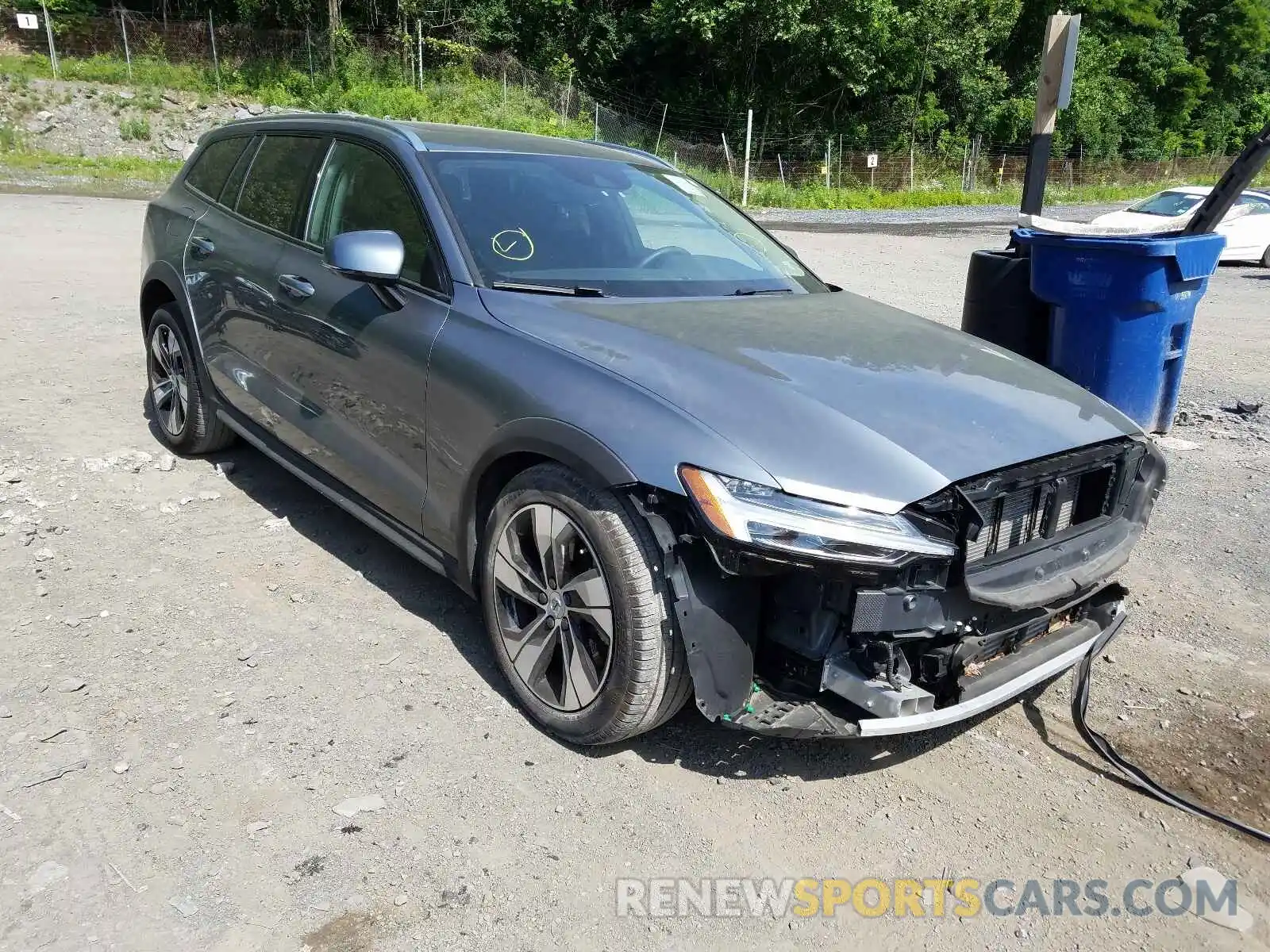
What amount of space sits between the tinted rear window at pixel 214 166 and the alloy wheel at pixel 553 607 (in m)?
2.92

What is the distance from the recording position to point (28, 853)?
7.98 ft

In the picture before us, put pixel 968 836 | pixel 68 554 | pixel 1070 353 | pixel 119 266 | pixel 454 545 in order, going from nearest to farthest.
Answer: pixel 968 836, pixel 454 545, pixel 68 554, pixel 1070 353, pixel 119 266

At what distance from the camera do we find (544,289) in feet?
10.7

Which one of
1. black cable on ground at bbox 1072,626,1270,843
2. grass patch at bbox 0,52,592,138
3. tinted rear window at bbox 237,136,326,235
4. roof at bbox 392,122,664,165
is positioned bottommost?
black cable on ground at bbox 1072,626,1270,843

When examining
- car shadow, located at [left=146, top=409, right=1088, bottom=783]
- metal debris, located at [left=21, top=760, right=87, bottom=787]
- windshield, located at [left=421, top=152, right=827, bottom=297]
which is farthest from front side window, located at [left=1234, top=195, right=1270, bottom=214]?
metal debris, located at [left=21, top=760, right=87, bottom=787]

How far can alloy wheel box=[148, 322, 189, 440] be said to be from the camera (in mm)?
5039

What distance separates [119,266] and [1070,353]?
9778mm

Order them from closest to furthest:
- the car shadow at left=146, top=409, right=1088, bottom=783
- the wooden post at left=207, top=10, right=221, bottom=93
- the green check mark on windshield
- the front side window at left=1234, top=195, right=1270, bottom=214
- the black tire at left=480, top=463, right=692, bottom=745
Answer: the black tire at left=480, top=463, right=692, bottom=745 → the car shadow at left=146, top=409, right=1088, bottom=783 → the green check mark on windshield → the front side window at left=1234, top=195, right=1270, bottom=214 → the wooden post at left=207, top=10, right=221, bottom=93

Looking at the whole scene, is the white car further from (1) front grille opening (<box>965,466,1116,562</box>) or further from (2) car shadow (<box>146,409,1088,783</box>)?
(2) car shadow (<box>146,409,1088,783</box>)

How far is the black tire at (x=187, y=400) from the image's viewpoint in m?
4.89

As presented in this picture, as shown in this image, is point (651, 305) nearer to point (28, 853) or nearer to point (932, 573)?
point (932, 573)

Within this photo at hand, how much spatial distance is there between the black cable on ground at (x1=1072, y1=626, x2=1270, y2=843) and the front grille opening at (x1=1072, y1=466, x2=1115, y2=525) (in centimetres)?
41

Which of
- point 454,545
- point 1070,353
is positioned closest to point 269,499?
point 454,545

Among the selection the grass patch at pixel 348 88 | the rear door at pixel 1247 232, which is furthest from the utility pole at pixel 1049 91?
the grass patch at pixel 348 88
